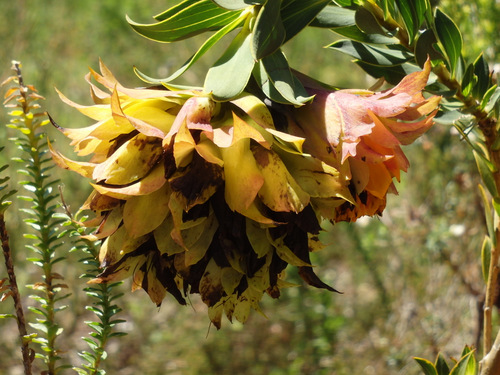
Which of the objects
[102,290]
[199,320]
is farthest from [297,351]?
[102,290]

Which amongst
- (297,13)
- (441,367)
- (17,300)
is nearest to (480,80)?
(297,13)

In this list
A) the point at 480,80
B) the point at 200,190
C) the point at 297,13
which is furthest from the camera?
the point at 480,80

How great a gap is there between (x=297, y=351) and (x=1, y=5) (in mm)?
2222

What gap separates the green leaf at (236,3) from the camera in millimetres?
575

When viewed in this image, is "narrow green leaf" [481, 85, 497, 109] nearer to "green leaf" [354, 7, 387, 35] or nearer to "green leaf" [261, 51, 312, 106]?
"green leaf" [354, 7, 387, 35]

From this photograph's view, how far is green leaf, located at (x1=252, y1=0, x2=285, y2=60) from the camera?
552 mm

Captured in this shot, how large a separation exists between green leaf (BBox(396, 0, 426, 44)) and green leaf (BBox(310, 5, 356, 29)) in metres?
0.05

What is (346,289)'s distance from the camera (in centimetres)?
284

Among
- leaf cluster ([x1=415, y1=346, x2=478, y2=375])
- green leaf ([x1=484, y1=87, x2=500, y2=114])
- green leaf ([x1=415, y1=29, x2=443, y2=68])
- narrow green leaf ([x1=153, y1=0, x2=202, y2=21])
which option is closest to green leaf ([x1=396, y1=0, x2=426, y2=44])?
green leaf ([x1=415, y1=29, x2=443, y2=68])

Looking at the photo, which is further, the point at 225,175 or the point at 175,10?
the point at 175,10

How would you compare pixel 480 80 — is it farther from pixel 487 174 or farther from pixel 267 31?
pixel 267 31

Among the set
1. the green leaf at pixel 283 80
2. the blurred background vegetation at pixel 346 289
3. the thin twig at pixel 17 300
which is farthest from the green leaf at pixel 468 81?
the blurred background vegetation at pixel 346 289

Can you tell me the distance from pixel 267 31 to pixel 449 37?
25 centimetres

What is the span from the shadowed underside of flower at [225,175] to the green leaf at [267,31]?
47 mm
